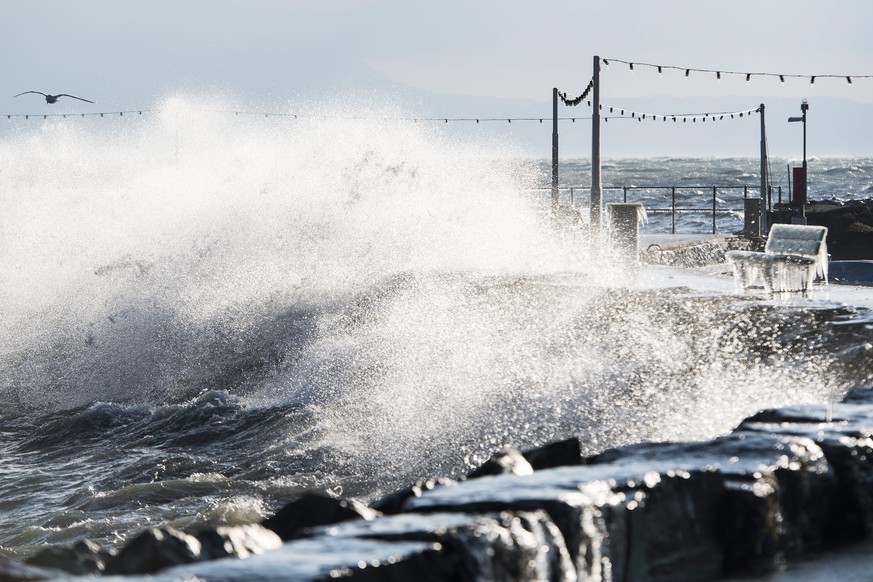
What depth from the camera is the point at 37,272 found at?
1884 centimetres

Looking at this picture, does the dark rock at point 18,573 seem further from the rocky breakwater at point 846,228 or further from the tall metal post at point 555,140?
the rocky breakwater at point 846,228

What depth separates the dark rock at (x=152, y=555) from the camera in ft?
9.67

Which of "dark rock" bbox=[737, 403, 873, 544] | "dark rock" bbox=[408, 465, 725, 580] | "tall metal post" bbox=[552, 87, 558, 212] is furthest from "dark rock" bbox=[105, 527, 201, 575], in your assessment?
"tall metal post" bbox=[552, 87, 558, 212]

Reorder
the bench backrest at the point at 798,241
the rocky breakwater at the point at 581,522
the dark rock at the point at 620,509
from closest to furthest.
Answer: the rocky breakwater at the point at 581,522 → the dark rock at the point at 620,509 → the bench backrest at the point at 798,241

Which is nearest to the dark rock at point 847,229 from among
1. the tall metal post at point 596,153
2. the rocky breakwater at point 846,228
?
the rocky breakwater at point 846,228

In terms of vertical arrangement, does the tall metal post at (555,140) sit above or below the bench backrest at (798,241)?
above

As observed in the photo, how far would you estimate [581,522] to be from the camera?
3.23m

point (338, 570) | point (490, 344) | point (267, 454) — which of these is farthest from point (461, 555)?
point (490, 344)

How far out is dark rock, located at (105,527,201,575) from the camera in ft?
9.67

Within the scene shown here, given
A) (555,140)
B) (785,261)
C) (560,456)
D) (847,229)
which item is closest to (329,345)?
(785,261)

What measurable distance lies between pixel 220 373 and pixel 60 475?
137 inches

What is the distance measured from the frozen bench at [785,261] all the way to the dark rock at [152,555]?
1047 centimetres

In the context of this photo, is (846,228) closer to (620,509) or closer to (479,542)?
(620,509)

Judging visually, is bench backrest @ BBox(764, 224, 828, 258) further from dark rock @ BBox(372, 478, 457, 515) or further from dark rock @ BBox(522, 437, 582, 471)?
dark rock @ BBox(372, 478, 457, 515)
